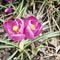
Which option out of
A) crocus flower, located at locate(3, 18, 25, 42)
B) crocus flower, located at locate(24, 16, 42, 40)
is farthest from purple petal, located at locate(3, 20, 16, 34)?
crocus flower, located at locate(24, 16, 42, 40)

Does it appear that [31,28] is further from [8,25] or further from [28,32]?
[8,25]

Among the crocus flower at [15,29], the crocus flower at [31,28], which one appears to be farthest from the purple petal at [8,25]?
the crocus flower at [31,28]

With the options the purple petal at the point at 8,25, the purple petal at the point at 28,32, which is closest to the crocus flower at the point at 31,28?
the purple petal at the point at 28,32

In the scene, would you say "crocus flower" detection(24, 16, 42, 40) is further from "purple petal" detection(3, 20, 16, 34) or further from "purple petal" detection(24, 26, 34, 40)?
"purple petal" detection(3, 20, 16, 34)

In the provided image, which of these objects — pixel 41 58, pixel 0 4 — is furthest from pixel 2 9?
pixel 41 58

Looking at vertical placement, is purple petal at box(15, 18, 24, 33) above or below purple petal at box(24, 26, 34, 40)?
above

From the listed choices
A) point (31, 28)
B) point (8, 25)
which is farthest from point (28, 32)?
point (8, 25)

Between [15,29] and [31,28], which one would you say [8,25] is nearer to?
[15,29]

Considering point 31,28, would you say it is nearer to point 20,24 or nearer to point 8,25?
point 20,24

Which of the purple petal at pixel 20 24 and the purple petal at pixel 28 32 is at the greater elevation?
the purple petal at pixel 20 24

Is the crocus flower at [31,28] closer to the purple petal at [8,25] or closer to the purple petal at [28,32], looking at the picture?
the purple petal at [28,32]
